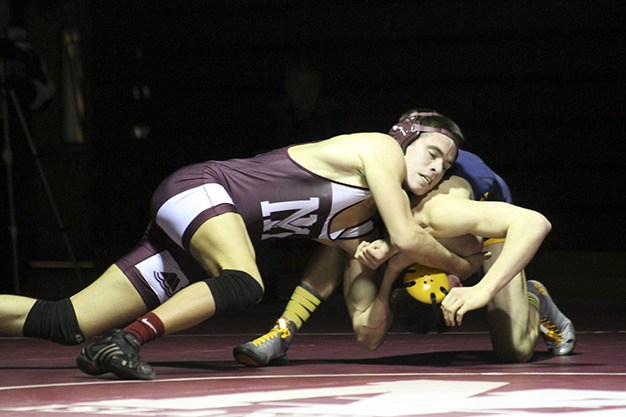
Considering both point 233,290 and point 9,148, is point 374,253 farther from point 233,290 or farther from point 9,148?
point 9,148

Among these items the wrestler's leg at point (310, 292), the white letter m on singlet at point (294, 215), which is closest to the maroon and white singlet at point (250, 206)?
the white letter m on singlet at point (294, 215)

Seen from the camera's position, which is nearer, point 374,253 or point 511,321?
point 374,253

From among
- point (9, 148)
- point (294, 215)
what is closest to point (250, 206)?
point (294, 215)

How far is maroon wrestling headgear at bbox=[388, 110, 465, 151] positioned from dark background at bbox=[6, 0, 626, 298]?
171 inches

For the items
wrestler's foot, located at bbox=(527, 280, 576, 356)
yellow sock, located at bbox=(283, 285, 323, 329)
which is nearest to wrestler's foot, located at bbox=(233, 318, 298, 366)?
yellow sock, located at bbox=(283, 285, 323, 329)

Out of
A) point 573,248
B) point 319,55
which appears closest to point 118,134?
point 319,55

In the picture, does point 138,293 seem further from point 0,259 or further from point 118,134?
point 118,134

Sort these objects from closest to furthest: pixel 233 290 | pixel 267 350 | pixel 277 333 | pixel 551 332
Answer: pixel 233 290 → pixel 267 350 → pixel 277 333 → pixel 551 332

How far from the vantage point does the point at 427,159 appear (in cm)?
476

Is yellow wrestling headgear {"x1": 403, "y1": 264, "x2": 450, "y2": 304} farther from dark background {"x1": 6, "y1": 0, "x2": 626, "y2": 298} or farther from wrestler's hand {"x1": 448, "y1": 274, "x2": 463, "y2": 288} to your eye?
dark background {"x1": 6, "y1": 0, "x2": 626, "y2": 298}

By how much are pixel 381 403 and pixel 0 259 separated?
4.84 meters

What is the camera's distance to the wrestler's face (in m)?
4.76

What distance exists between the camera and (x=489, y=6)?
9320 mm

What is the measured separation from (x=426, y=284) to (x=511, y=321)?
0.39 m
